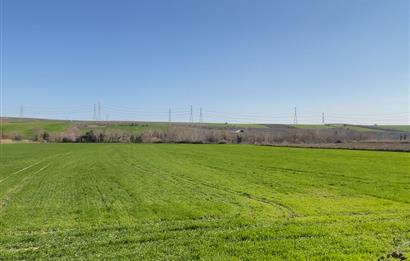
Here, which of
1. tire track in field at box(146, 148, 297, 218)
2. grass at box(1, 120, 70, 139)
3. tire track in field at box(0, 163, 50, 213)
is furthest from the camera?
grass at box(1, 120, 70, 139)

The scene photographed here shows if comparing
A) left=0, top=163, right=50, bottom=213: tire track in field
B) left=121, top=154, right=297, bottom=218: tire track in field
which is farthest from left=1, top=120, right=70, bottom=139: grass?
left=121, top=154, right=297, bottom=218: tire track in field

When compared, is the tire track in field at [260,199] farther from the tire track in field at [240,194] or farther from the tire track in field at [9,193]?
the tire track in field at [9,193]

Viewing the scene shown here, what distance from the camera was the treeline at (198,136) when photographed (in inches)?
4301

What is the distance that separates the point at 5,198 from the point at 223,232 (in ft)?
43.0

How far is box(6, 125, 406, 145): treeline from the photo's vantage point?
109250mm

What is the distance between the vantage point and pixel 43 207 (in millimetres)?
15969

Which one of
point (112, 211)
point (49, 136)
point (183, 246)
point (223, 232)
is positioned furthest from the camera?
point (49, 136)

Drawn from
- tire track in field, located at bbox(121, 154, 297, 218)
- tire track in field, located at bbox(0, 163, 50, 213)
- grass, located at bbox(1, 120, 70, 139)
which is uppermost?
grass, located at bbox(1, 120, 70, 139)

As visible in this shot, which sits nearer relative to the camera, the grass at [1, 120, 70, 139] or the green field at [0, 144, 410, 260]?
the green field at [0, 144, 410, 260]

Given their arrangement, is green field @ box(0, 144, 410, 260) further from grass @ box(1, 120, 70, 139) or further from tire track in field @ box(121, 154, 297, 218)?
grass @ box(1, 120, 70, 139)

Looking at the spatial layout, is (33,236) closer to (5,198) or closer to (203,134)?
(5,198)

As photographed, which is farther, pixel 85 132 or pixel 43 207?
pixel 85 132

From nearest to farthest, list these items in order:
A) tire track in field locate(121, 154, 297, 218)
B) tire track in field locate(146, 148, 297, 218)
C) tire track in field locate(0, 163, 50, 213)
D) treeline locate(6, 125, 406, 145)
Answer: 1. tire track in field locate(146, 148, 297, 218)
2. tire track in field locate(121, 154, 297, 218)
3. tire track in field locate(0, 163, 50, 213)
4. treeline locate(6, 125, 406, 145)

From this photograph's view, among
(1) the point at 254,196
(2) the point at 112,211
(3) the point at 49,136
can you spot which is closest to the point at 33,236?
(2) the point at 112,211
